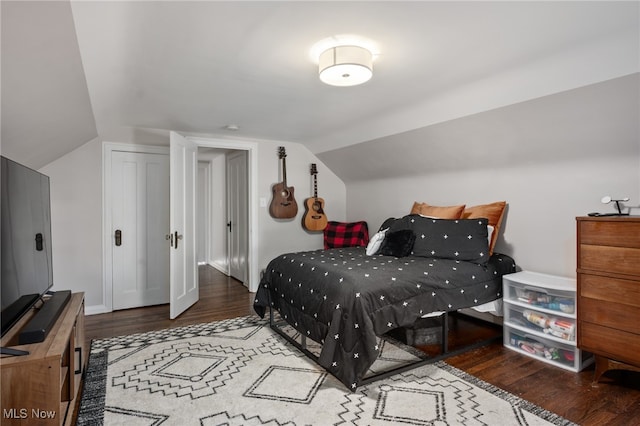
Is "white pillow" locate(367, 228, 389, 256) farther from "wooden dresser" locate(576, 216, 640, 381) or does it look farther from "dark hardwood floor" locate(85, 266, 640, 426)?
"wooden dresser" locate(576, 216, 640, 381)

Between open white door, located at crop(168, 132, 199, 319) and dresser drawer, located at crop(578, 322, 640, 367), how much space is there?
3.51 meters

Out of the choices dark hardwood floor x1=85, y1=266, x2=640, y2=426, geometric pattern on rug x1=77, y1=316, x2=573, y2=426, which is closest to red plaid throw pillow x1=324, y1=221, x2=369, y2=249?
dark hardwood floor x1=85, y1=266, x2=640, y2=426

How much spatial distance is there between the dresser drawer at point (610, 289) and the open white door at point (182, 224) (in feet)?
11.5

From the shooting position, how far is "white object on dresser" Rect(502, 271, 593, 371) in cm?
245

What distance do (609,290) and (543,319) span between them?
54 centimetres

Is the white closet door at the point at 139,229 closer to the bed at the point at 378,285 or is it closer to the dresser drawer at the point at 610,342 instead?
the bed at the point at 378,285

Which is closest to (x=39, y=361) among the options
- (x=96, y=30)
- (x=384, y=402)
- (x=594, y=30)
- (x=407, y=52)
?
(x=96, y=30)

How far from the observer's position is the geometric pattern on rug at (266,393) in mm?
1901

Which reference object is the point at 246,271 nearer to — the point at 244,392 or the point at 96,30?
the point at 244,392

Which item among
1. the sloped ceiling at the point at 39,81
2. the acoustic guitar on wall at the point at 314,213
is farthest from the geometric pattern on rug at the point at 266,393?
the acoustic guitar on wall at the point at 314,213

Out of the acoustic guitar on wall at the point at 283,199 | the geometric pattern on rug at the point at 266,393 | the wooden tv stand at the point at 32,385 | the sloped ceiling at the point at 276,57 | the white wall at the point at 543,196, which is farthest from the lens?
the acoustic guitar on wall at the point at 283,199

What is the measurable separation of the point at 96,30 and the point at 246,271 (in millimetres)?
3811

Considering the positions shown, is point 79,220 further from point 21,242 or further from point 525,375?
point 525,375

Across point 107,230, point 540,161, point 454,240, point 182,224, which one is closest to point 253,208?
point 182,224
